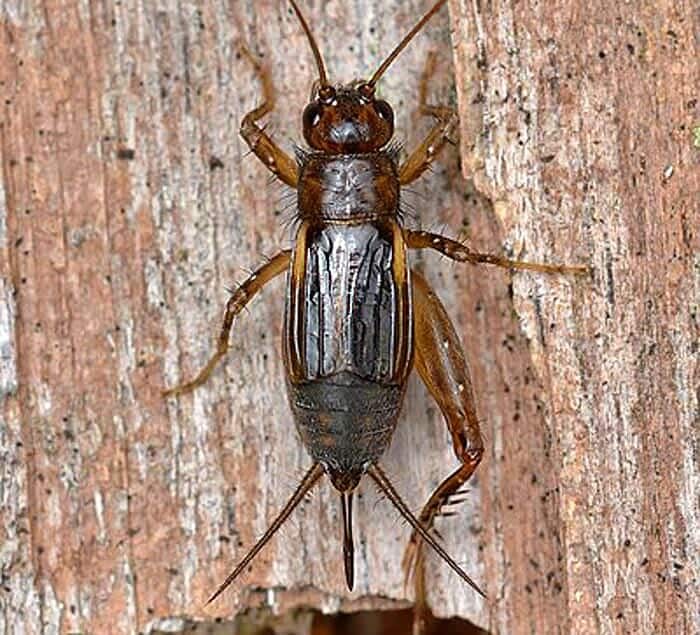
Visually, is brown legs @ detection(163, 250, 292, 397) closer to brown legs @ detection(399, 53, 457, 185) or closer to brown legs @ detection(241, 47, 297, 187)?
brown legs @ detection(241, 47, 297, 187)

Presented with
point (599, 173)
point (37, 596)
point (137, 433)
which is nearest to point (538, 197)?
point (599, 173)

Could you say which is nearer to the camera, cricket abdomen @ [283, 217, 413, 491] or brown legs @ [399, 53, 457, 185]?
cricket abdomen @ [283, 217, 413, 491]

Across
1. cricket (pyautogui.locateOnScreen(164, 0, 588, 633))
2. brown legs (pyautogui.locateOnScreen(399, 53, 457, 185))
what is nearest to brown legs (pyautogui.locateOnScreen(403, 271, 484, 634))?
cricket (pyautogui.locateOnScreen(164, 0, 588, 633))

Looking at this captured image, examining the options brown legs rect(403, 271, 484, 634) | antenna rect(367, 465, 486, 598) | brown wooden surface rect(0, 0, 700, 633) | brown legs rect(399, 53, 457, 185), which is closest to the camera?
antenna rect(367, 465, 486, 598)

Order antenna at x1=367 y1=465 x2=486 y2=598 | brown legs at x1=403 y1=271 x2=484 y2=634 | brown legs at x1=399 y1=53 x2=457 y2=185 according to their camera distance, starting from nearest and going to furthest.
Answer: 1. antenna at x1=367 y1=465 x2=486 y2=598
2. brown legs at x1=403 y1=271 x2=484 y2=634
3. brown legs at x1=399 y1=53 x2=457 y2=185

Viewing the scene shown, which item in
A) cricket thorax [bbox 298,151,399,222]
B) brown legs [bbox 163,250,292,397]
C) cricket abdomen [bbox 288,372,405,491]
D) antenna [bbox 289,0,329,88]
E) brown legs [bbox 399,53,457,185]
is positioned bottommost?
cricket abdomen [bbox 288,372,405,491]

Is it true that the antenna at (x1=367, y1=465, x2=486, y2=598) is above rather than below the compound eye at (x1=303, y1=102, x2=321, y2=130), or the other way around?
below

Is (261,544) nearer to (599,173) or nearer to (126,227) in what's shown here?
(126,227)
